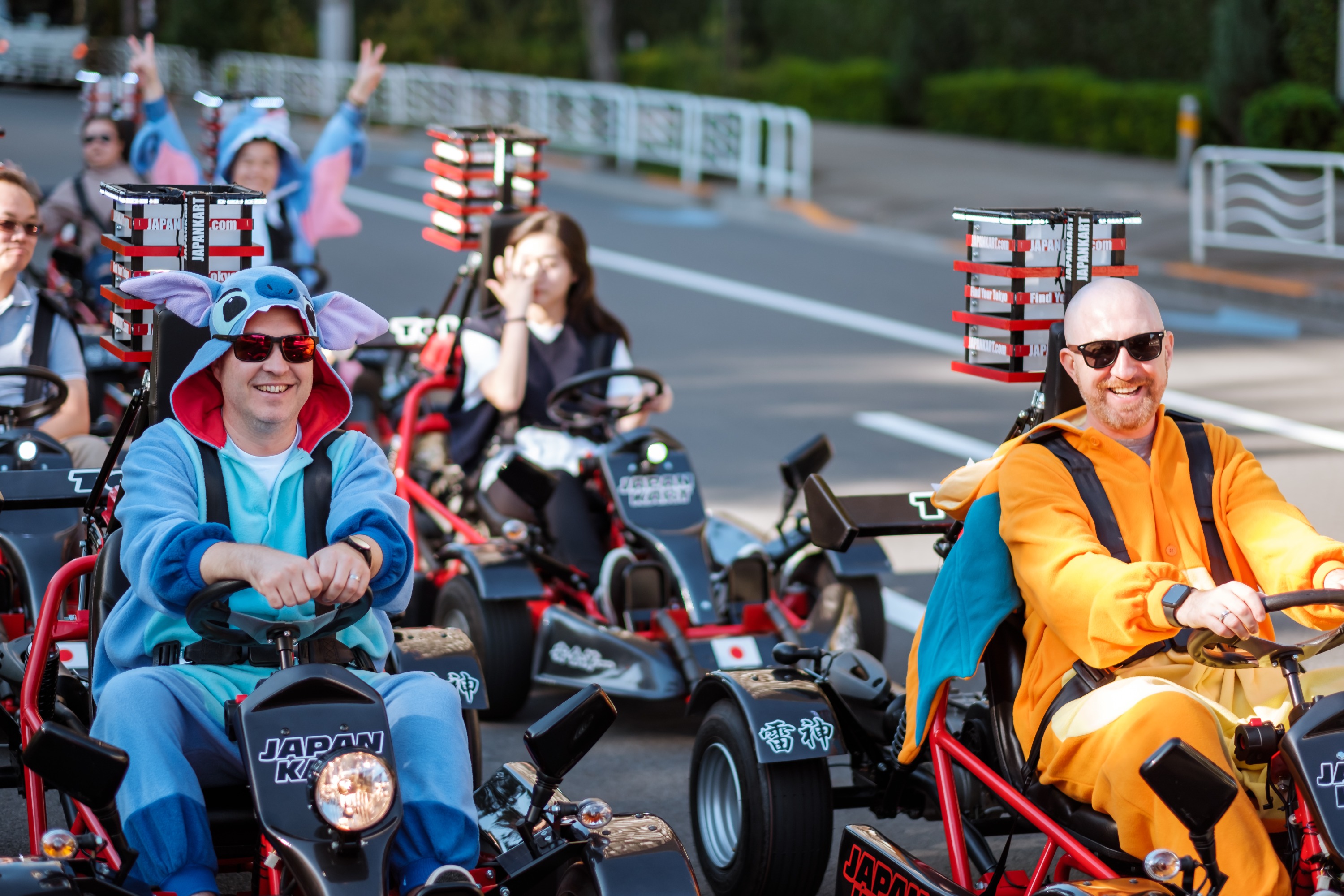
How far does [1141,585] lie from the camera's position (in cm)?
372

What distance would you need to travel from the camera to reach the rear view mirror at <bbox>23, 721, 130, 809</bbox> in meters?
3.19

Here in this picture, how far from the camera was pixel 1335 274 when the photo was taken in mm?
15133

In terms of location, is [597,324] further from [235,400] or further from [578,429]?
[235,400]

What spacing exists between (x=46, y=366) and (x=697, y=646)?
2.56 meters

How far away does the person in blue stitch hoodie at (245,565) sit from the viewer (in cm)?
349

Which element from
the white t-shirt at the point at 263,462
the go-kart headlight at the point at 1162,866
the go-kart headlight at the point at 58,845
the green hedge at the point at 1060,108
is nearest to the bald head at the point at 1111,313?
the go-kart headlight at the point at 1162,866

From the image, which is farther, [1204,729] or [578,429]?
[578,429]

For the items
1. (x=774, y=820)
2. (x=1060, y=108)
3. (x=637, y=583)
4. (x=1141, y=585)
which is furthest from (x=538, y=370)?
(x=1060, y=108)

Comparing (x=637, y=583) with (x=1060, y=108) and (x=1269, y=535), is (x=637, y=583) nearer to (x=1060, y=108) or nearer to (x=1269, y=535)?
(x=1269, y=535)

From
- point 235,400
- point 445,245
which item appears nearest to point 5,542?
point 235,400

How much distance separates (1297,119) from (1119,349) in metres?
16.4

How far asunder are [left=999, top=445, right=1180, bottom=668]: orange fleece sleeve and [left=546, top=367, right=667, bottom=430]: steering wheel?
8.88ft

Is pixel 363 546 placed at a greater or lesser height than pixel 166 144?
lesser

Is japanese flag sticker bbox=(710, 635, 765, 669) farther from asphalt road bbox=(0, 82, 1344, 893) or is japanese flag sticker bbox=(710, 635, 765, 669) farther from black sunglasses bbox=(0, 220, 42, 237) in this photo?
black sunglasses bbox=(0, 220, 42, 237)
